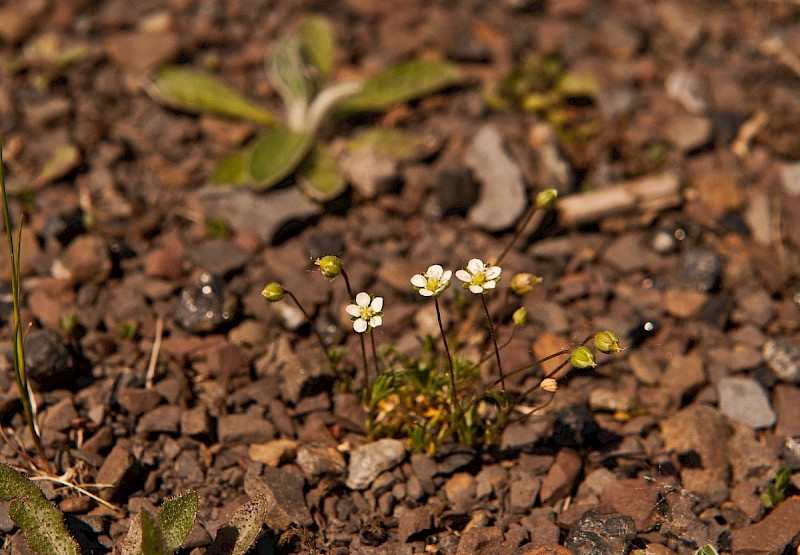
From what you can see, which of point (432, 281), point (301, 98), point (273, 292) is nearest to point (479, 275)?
point (432, 281)

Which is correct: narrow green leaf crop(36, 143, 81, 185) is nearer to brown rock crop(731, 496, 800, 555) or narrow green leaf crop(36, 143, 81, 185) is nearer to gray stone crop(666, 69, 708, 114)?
gray stone crop(666, 69, 708, 114)

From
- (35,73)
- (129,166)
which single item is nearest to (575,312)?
(129,166)

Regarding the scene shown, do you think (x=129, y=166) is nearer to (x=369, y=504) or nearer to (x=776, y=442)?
(x=369, y=504)

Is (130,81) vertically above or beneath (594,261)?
above

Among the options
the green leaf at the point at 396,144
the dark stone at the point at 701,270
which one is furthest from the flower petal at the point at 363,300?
the dark stone at the point at 701,270

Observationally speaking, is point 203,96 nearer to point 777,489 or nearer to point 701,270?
point 701,270

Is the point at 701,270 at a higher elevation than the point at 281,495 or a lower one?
lower
